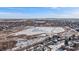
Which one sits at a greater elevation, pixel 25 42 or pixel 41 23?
pixel 41 23

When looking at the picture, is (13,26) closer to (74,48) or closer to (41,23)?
(41,23)

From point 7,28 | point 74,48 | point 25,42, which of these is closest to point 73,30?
point 74,48
